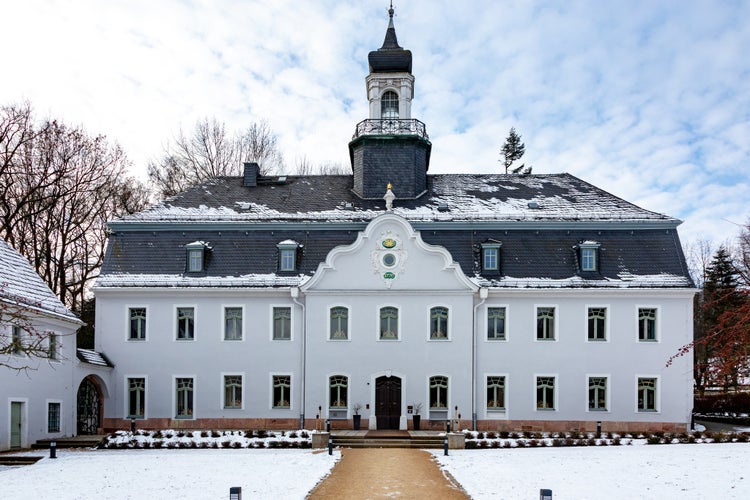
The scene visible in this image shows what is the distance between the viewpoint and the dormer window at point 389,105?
110 feet

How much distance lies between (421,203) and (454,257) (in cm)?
339

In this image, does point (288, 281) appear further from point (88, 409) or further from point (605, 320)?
point (605, 320)

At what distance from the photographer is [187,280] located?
28.6 metres

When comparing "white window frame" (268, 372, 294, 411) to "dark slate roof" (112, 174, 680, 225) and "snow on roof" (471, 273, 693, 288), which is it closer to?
"dark slate roof" (112, 174, 680, 225)

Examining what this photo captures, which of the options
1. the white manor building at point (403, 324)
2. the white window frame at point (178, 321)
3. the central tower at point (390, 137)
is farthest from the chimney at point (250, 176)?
the white window frame at point (178, 321)

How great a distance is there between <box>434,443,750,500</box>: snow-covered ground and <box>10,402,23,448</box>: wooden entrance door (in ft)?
42.5

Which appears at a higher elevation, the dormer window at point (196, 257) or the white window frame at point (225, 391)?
the dormer window at point (196, 257)

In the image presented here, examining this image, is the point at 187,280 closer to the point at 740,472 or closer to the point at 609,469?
the point at 609,469

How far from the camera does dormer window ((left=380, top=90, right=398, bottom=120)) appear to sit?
33.4 metres

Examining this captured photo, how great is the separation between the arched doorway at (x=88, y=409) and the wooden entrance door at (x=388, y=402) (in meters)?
10.8

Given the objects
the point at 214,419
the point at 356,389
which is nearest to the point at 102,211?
the point at 214,419

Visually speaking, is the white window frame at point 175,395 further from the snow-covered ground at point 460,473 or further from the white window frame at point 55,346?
the snow-covered ground at point 460,473

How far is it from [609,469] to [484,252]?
12600 millimetres

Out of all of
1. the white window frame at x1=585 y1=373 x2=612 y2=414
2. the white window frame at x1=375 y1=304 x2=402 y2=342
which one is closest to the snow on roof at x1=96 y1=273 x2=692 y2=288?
the white window frame at x1=375 y1=304 x2=402 y2=342
